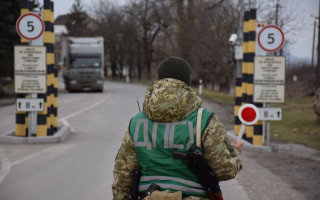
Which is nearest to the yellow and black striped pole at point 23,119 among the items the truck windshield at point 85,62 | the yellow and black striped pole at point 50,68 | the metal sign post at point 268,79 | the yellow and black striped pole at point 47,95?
the yellow and black striped pole at point 47,95

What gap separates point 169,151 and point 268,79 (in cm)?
827

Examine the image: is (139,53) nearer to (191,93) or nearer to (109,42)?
(109,42)

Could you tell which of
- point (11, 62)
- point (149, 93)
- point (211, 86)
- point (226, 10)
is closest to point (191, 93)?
point (149, 93)

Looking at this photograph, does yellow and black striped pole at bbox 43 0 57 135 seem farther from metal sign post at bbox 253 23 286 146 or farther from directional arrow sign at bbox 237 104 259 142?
directional arrow sign at bbox 237 104 259 142

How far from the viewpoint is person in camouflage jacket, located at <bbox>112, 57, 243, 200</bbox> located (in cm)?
261

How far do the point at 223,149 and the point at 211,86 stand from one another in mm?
48393

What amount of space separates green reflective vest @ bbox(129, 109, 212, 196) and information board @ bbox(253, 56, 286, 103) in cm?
805

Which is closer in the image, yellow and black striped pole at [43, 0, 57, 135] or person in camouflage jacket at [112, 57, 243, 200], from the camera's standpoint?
person in camouflage jacket at [112, 57, 243, 200]

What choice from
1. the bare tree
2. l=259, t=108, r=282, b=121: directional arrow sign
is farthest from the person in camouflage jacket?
the bare tree

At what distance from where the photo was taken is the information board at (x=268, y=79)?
34.3 ft

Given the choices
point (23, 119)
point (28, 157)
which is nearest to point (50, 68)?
point (23, 119)

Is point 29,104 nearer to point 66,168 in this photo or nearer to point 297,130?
point 66,168

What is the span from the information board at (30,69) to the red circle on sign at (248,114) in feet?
29.0

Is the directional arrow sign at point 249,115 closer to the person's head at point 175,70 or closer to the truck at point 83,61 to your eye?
the person's head at point 175,70
